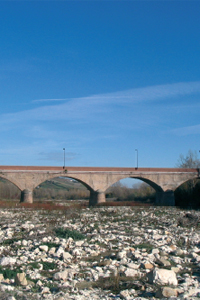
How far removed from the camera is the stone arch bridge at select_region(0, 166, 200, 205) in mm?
35875

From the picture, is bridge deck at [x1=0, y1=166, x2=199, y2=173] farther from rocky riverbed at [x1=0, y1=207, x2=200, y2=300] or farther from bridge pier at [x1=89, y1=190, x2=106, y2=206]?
rocky riverbed at [x1=0, y1=207, x2=200, y2=300]

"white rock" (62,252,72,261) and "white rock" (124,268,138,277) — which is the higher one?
"white rock" (62,252,72,261)

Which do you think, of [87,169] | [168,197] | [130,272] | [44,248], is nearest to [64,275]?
[130,272]

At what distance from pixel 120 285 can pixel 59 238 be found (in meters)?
3.85

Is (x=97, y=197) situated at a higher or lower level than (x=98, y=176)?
lower

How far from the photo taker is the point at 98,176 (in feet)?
125

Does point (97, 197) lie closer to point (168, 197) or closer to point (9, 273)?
point (168, 197)

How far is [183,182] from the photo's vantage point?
136 ft

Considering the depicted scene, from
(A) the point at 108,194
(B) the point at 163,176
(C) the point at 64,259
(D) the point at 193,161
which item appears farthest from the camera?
(A) the point at 108,194

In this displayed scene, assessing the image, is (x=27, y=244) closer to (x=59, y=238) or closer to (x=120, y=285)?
(x=59, y=238)

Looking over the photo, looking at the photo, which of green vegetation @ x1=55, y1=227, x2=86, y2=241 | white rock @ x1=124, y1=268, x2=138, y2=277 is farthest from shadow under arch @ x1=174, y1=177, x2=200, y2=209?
white rock @ x1=124, y1=268, x2=138, y2=277

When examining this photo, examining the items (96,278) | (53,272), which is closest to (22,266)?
(53,272)

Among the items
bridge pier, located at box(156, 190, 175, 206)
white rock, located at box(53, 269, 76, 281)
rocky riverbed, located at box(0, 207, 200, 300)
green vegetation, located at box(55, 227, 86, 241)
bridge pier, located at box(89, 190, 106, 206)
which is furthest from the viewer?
bridge pier, located at box(156, 190, 175, 206)

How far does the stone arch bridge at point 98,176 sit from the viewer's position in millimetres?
35875
